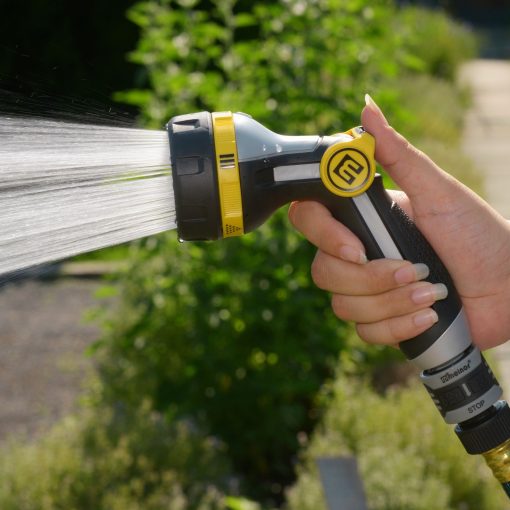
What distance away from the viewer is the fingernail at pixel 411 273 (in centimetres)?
142

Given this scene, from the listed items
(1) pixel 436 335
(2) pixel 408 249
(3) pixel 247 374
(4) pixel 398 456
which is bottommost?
(3) pixel 247 374

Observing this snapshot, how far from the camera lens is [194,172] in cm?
129

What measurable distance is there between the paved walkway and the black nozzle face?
3.12 metres

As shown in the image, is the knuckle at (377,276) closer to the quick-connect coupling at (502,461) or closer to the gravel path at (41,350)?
the quick-connect coupling at (502,461)

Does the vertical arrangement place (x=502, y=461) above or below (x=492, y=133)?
above

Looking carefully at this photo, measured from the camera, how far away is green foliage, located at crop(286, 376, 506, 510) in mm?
2957

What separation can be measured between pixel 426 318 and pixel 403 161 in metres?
0.26

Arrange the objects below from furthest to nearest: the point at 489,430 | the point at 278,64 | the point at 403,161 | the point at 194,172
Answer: the point at 278,64, the point at 403,161, the point at 489,430, the point at 194,172

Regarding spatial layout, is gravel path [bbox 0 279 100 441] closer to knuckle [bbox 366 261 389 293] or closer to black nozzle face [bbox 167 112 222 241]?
knuckle [bbox 366 261 389 293]

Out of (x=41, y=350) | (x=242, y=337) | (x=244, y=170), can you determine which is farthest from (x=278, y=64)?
(x=244, y=170)

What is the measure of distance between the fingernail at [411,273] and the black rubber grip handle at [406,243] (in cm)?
1

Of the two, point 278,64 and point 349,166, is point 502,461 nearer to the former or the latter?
point 349,166

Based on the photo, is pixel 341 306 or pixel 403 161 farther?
pixel 341 306

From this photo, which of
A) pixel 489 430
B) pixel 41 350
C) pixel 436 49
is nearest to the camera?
pixel 489 430
